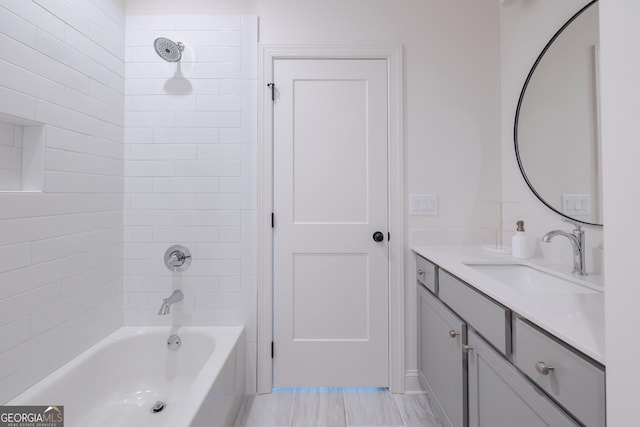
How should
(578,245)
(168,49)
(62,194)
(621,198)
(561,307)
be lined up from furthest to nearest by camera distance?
1. (168,49)
2. (62,194)
3. (578,245)
4. (561,307)
5. (621,198)

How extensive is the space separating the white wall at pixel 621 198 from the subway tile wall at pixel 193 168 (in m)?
1.57

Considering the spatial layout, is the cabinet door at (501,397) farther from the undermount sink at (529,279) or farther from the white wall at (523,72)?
the white wall at (523,72)

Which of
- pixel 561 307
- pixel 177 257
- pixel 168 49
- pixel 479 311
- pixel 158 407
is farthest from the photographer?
pixel 177 257

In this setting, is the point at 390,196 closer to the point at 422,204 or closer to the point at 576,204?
the point at 422,204

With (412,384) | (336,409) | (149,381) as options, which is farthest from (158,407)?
(412,384)

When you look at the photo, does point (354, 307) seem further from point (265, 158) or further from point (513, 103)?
point (513, 103)

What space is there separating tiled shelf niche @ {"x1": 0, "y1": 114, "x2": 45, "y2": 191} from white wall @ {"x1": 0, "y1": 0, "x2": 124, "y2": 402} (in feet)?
0.08

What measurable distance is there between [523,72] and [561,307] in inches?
56.1

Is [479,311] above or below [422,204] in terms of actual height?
below

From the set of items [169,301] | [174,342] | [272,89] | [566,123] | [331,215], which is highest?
[272,89]

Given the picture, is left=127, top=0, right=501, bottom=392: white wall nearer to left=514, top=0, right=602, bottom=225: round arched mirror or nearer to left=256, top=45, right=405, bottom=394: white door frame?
left=256, top=45, right=405, bottom=394: white door frame

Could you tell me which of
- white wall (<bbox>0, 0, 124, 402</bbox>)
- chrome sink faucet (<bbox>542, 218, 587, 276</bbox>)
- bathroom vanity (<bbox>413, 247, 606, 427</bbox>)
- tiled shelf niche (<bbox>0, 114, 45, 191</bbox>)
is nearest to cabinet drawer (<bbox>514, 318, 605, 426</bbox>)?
bathroom vanity (<bbox>413, 247, 606, 427</bbox>)

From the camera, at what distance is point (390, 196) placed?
5.95ft

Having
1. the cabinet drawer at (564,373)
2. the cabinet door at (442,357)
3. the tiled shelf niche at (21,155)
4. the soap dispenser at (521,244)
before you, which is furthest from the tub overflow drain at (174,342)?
the soap dispenser at (521,244)
